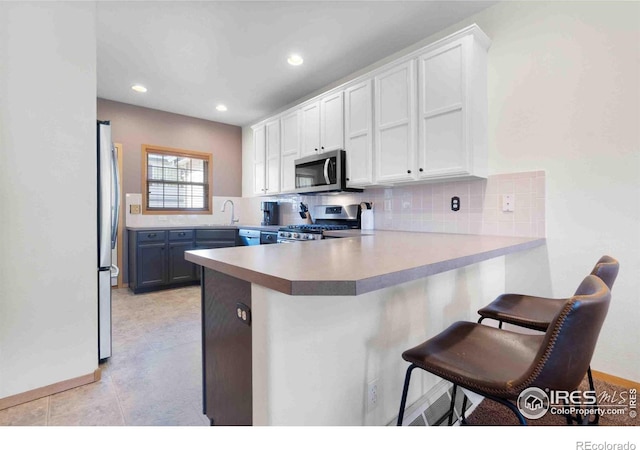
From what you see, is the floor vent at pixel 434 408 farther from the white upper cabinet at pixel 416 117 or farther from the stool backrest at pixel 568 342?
the white upper cabinet at pixel 416 117

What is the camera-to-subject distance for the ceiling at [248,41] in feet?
8.21

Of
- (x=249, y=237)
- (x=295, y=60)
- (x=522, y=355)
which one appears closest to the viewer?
(x=522, y=355)

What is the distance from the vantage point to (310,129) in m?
3.73

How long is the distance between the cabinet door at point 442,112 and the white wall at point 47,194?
7.80 feet

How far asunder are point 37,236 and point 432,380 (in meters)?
2.41

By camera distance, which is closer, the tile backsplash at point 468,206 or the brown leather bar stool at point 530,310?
the brown leather bar stool at point 530,310

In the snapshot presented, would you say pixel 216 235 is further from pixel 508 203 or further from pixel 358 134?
pixel 508 203

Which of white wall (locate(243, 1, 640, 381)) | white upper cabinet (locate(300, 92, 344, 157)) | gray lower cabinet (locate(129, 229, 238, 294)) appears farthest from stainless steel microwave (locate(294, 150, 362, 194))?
gray lower cabinet (locate(129, 229, 238, 294))

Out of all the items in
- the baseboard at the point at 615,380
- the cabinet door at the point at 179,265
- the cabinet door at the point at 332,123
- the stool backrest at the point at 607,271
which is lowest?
the baseboard at the point at 615,380

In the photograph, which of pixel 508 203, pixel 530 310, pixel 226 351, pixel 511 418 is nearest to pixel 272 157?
pixel 508 203

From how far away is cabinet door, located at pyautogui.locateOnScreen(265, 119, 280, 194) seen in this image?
4.27 meters

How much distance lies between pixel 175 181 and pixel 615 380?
5.45m

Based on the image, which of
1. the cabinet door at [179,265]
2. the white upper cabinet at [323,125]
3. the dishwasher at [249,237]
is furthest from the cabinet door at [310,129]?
the cabinet door at [179,265]

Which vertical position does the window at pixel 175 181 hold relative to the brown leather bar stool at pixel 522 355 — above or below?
above
